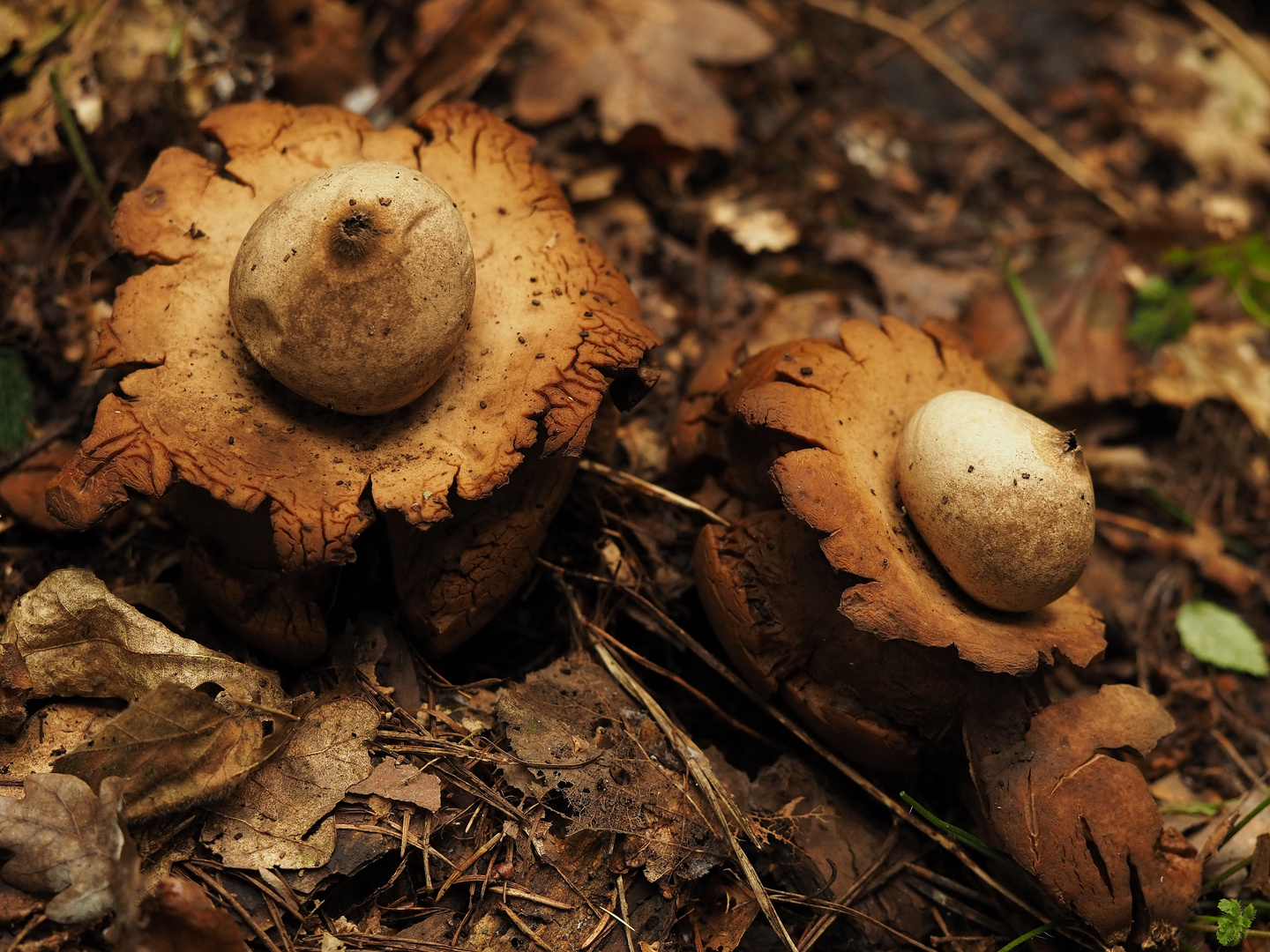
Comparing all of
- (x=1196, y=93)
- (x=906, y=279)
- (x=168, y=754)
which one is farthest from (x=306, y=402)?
(x=1196, y=93)

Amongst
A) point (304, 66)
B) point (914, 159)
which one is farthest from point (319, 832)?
point (914, 159)

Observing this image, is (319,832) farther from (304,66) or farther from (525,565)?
(304,66)

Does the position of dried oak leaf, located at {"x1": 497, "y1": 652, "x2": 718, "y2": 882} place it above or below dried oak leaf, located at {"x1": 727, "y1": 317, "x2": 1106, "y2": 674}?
below

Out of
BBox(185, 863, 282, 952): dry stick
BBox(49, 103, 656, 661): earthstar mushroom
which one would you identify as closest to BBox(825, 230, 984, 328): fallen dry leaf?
BBox(49, 103, 656, 661): earthstar mushroom

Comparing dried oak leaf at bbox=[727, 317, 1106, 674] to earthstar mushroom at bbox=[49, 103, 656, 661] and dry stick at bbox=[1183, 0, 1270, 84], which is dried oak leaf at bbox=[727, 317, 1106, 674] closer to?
earthstar mushroom at bbox=[49, 103, 656, 661]

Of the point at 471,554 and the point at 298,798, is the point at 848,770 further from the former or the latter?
the point at 298,798

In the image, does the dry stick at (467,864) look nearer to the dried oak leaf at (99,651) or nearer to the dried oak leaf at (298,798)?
the dried oak leaf at (298,798)

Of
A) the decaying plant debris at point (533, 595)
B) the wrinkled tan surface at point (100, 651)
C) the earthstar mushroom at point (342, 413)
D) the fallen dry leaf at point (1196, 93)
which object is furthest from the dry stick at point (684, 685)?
the fallen dry leaf at point (1196, 93)
